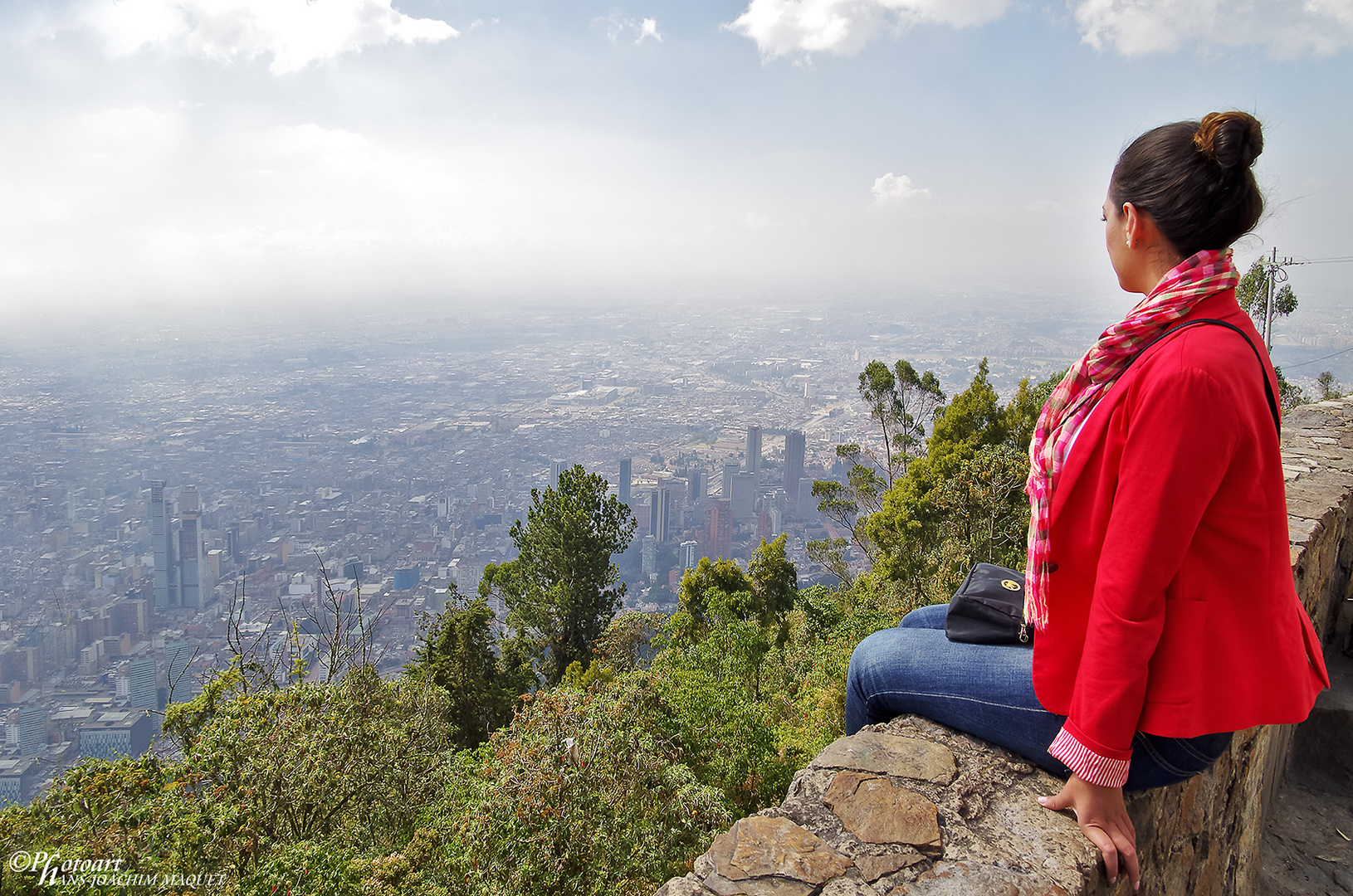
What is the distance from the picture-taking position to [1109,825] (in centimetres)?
124

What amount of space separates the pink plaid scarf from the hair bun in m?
0.14

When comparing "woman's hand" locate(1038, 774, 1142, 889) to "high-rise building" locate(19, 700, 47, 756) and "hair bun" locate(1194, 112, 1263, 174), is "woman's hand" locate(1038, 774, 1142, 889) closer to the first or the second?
"hair bun" locate(1194, 112, 1263, 174)

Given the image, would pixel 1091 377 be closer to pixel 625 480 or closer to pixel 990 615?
pixel 990 615

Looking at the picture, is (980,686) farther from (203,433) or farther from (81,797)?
(203,433)

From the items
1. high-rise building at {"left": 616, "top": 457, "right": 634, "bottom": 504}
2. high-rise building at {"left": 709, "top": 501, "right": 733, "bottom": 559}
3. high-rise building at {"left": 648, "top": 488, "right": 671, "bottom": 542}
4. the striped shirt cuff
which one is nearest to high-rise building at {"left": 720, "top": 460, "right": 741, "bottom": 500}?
high-rise building at {"left": 709, "top": 501, "right": 733, "bottom": 559}

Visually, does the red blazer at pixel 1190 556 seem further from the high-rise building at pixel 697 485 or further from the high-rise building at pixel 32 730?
the high-rise building at pixel 697 485

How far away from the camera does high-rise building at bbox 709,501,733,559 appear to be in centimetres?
5519

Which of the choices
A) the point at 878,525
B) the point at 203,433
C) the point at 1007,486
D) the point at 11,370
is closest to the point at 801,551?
the point at 878,525

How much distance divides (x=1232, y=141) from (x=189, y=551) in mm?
66112

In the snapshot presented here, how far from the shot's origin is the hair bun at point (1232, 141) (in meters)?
1.04

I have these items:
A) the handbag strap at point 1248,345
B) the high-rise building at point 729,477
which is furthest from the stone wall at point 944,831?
the high-rise building at point 729,477

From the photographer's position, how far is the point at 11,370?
9669 cm

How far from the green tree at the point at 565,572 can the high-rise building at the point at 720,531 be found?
37.7 m

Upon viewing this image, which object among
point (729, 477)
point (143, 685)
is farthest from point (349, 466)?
point (143, 685)
